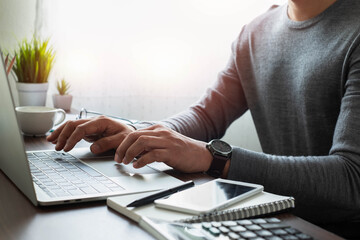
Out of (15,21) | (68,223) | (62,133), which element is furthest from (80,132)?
(15,21)

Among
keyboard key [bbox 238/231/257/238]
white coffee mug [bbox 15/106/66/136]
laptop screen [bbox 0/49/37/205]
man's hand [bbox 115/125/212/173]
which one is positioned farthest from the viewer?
white coffee mug [bbox 15/106/66/136]

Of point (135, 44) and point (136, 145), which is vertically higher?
point (135, 44)

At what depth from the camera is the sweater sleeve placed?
0.77 metres

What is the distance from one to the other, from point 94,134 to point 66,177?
0.24m

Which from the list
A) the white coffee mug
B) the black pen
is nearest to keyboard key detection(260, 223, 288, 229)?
the black pen

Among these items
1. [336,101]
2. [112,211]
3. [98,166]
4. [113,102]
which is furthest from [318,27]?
[113,102]

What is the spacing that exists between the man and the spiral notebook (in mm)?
171

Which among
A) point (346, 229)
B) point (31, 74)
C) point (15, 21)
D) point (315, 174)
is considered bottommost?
point (346, 229)

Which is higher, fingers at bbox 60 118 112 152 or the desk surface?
fingers at bbox 60 118 112 152

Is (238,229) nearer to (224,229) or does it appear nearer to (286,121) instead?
(224,229)

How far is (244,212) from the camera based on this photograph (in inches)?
21.2

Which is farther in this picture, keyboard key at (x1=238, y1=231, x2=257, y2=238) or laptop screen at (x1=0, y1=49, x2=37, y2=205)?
laptop screen at (x1=0, y1=49, x2=37, y2=205)

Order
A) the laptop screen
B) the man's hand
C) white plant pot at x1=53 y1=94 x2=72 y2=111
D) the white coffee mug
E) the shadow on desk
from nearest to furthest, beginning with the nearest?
the laptop screen
the man's hand
the shadow on desk
the white coffee mug
white plant pot at x1=53 y1=94 x2=72 y2=111

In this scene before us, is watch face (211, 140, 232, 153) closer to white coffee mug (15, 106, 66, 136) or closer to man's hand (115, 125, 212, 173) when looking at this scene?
man's hand (115, 125, 212, 173)
